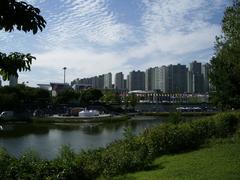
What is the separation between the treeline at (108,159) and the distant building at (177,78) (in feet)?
570

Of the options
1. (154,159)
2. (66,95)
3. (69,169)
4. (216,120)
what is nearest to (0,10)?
(69,169)

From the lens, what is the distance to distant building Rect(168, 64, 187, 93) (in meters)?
191

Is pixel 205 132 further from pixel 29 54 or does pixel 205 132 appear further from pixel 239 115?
pixel 29 54

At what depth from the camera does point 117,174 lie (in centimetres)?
1233

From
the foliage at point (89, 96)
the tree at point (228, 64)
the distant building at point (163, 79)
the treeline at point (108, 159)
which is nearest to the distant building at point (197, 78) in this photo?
the distant building at point (163, 79)

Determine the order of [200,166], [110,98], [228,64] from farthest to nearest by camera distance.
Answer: [110,98] → [228,64] → [200,166]

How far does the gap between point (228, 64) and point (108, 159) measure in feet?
62.4

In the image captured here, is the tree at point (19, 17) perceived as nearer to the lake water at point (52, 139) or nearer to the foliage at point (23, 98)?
the lake water at point (52, 139)

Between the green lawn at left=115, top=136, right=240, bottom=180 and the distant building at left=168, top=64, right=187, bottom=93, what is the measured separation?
17600 centimetres

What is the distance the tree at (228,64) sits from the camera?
66.4 ft

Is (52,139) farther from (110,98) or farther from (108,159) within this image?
(110,98)

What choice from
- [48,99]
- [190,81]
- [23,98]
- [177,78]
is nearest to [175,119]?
[23,98]

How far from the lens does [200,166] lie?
37.9ft

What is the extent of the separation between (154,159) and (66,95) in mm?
96482
